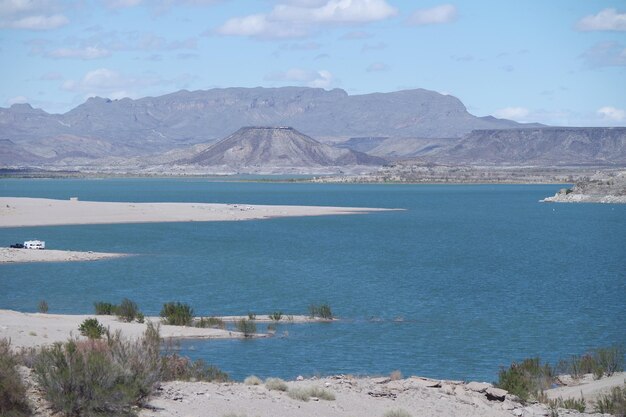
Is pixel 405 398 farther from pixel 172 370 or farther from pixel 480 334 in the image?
pixel 480 334

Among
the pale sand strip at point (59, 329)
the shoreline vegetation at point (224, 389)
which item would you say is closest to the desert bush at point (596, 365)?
the shoreline vegetation at point (224, 389)

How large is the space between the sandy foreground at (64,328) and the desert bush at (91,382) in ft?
20.1

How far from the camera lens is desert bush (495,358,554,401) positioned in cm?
1827

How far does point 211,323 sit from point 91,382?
1502cm

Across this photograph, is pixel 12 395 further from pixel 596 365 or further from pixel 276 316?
pixel 276 316

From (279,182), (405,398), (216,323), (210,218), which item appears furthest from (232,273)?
(279,182)

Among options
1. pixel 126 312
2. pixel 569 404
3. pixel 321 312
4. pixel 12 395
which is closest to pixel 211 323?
pixel 126 312

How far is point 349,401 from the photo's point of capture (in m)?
16.3

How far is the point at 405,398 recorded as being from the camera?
54.9 feet

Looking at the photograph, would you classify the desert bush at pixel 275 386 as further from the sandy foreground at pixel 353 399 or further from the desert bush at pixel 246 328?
the desert bush at pixel 246 328

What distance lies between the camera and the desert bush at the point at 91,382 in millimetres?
13539

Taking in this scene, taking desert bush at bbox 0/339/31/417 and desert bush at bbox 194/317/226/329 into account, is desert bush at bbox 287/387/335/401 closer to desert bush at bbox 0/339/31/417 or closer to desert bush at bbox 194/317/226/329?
desert bush at bbox 0/339/31/417

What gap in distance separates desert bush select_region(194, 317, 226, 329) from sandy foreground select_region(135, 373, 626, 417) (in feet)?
34.3

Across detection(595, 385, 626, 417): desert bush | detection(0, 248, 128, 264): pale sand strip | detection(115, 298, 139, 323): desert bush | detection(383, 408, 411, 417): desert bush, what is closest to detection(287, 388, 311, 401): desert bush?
detection(383, 408, 411, 417): desert bush
